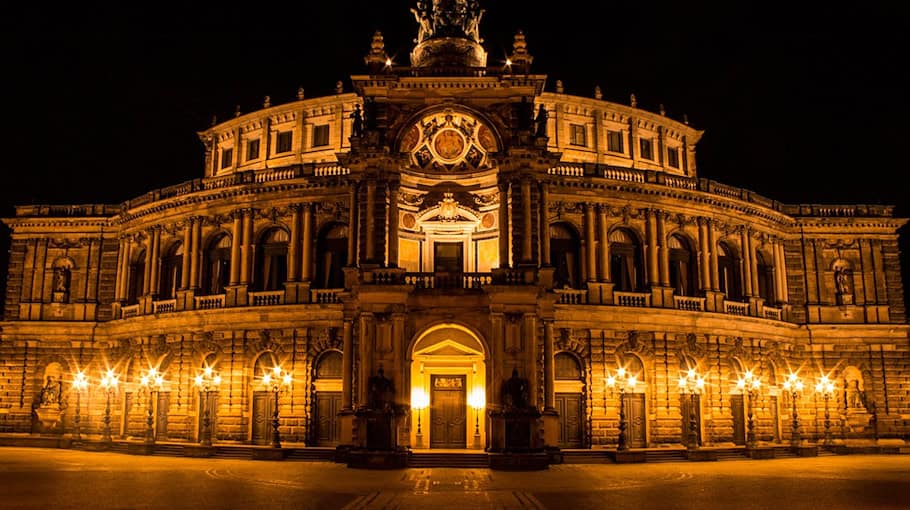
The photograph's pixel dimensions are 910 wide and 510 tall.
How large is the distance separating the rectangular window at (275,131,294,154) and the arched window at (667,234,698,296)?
24.5 meters

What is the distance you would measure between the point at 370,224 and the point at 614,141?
2255 centimetres

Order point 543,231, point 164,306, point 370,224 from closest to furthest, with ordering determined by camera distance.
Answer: point 370,224, point 543,231, point 164,306

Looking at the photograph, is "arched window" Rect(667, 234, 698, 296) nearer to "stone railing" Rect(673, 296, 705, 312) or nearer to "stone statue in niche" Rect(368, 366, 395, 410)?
"stone railing" Rect(673, 296, 705, 312)

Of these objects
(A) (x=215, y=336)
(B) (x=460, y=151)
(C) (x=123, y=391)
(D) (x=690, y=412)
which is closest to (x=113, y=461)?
(A) (x=215, y=336)

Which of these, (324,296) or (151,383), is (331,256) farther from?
(151,383)

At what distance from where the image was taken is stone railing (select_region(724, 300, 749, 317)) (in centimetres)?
4622

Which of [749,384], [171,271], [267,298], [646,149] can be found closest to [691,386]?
[749,384]

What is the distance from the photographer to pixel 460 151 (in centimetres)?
3950

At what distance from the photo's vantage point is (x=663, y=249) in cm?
4509

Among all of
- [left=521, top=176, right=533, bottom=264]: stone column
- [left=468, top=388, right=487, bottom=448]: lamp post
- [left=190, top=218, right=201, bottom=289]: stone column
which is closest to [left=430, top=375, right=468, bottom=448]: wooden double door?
[left=468, top=388, right=487, bottom=448]: lamp post

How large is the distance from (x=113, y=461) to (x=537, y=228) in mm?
21044

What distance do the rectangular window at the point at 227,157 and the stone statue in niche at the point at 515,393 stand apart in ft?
96.9

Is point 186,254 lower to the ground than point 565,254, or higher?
higher

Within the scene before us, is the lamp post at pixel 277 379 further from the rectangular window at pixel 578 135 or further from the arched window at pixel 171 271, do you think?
the rectangular window at pixel 578 135
